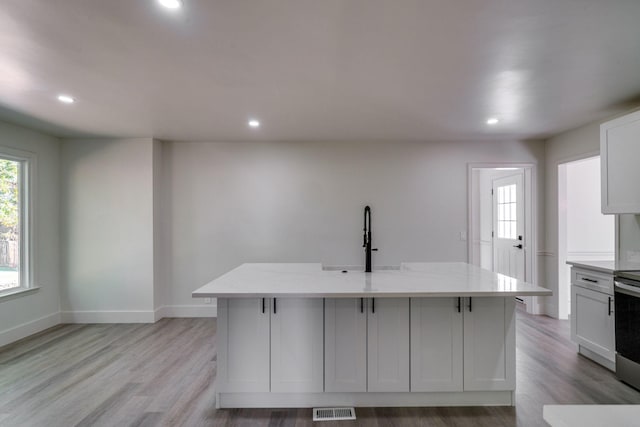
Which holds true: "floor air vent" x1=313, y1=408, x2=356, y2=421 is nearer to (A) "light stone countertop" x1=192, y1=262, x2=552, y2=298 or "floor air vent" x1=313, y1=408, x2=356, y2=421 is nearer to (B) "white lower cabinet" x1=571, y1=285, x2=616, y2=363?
(A) "light stone countertop" x1=192, y1=262, x2=552, y2=298

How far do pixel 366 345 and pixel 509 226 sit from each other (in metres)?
4.09

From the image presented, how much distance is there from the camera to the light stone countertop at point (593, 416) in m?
0.71

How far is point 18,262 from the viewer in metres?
4.04

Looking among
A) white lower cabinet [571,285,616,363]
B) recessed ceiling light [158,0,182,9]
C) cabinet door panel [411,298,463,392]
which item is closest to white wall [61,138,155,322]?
recessed ceiling light [158,0,182,9]

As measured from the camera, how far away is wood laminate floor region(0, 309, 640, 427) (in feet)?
7.76

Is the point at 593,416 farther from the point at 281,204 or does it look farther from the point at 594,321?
the point at 281,204

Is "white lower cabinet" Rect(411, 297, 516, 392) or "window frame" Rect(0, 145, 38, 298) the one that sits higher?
"window frame" Rect(0, 145, 38, 298)

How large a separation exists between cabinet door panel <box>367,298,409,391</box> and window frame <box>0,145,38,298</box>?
4.21 meters

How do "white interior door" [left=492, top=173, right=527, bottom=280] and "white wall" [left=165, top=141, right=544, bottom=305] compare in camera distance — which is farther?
"white interior door" [left=492, top=173, right=527, bottom=280]

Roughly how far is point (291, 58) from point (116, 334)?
389 centimetres

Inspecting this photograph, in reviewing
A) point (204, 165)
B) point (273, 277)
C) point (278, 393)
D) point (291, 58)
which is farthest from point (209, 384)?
point (204, 165)

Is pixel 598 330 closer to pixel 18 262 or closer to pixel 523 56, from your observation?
pixel 523 56

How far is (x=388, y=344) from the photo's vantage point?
2498mm

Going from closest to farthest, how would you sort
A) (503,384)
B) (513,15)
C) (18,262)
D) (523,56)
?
(513,15)
(523,56)
(503,384)
(18,262)
